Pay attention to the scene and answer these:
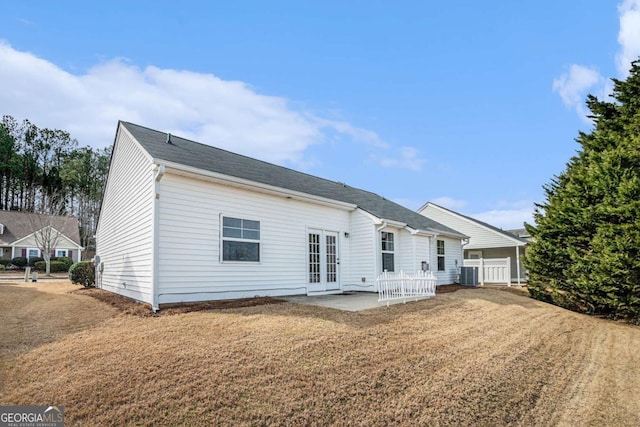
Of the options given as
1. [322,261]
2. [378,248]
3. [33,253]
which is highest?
[378,248]

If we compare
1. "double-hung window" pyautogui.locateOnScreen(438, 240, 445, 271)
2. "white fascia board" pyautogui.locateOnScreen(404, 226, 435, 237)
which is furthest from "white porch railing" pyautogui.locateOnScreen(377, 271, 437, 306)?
"double-hung window" pyautogui.locateOnScreen(438, 240, 445, 271)

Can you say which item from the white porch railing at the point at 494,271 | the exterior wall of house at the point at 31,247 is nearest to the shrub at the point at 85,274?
the white porch railing at the point at 494,271

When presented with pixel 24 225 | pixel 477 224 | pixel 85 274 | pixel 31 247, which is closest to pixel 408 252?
pixel 477 224

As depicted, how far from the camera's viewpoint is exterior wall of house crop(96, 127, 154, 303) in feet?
29.3

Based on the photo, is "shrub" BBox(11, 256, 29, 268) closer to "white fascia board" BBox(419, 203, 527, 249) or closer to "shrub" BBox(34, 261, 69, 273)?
"shrub" BBox(34, 261, 69, 273)

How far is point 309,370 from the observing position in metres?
4.86

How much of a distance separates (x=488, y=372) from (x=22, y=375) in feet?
21.4

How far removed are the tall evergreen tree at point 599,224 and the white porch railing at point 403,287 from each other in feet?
15.3

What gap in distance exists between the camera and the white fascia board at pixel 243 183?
8.62 metres

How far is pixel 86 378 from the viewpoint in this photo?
4.43m

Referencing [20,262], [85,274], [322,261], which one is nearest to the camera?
[322,261]

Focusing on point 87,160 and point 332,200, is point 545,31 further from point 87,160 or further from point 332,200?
point 87,160

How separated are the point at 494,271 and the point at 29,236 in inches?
1641

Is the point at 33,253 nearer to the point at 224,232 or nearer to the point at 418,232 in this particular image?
the point at 224,232
